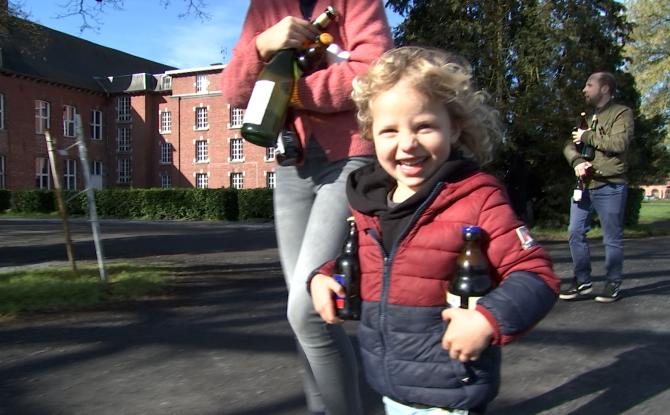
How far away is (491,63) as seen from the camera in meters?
17.6

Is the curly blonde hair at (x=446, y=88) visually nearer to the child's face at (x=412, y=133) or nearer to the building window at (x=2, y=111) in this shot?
the child's face at (x=412, y=133)

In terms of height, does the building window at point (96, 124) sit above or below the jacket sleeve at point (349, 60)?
above

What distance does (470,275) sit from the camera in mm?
1474

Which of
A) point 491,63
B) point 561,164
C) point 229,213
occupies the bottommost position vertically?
point 229,213

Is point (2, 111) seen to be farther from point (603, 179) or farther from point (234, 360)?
point (603, 179)

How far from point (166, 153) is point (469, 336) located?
46.6m

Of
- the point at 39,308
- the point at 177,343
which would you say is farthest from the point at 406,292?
the point at 39,308

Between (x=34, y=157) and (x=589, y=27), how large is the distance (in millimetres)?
36611

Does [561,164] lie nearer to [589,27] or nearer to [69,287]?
[589,27]

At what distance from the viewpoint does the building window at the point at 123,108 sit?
46.2m

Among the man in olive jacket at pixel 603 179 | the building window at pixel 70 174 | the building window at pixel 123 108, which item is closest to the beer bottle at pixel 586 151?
the man in olive jacket at pixel 603 179

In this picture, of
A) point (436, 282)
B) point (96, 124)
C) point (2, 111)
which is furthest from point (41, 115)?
point (436, 282)

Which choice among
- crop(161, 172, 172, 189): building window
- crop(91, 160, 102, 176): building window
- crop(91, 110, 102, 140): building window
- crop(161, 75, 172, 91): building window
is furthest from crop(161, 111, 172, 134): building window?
crop(91, 160, 102, 176): building window

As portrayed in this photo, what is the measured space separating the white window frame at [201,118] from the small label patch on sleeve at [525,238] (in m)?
43.7
